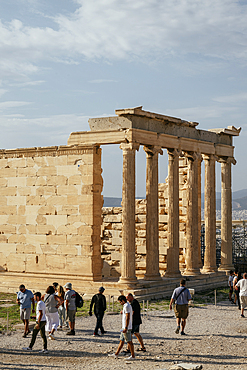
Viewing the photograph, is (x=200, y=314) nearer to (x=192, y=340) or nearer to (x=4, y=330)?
(x=192, y=340)

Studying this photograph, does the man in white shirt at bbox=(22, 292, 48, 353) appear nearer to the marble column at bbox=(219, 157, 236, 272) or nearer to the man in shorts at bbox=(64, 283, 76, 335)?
the man in shorts at bbox=(64, 283, 76, 335)

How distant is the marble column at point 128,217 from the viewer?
77.2 ft

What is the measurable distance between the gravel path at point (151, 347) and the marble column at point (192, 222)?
25.4ft

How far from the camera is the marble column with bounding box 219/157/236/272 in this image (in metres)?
31.1

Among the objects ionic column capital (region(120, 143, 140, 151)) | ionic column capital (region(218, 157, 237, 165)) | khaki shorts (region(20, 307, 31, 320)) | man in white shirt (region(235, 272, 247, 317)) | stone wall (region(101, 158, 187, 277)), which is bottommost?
khaki shorts (region(20, 307, 31, 320))

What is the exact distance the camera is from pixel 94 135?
24.6 m

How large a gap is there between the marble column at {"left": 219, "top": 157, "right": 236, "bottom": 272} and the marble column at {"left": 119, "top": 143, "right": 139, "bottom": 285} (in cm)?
872

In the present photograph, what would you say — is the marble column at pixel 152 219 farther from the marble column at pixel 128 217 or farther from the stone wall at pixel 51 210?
the stone wall at pixel 51 210

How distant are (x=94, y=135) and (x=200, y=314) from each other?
8.26m

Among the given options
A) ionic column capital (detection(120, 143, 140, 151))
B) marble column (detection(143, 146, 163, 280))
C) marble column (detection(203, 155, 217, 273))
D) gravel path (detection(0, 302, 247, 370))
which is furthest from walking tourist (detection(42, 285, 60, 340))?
marble column (detection(203, 155, 217, 273))

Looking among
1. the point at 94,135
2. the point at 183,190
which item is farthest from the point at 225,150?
the point at 94,135

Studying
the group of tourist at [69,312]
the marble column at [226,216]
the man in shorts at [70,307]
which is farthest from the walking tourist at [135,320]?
the marble column at [226,216]

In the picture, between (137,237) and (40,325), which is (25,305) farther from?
(137,237)

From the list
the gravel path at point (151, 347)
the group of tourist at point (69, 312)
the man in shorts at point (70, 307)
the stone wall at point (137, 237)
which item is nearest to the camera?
the gravel path at point (151, 347)
